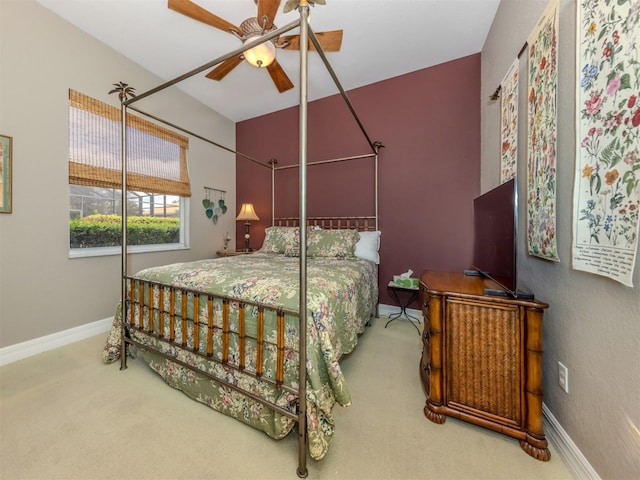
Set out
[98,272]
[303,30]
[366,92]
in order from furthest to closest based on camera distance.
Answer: [366,92] < [98,272] < [303,30]

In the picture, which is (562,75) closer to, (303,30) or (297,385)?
(303,30)

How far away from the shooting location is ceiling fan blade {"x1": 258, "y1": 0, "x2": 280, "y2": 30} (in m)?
1.56

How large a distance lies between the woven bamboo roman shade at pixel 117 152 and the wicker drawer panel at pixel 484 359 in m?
3.27

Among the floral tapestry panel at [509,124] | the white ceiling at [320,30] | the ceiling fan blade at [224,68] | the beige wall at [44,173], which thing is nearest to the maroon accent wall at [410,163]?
the white ceiling at [320,30]

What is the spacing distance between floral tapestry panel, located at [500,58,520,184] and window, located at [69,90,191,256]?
137 inches

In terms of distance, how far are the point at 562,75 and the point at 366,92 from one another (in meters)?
2.34

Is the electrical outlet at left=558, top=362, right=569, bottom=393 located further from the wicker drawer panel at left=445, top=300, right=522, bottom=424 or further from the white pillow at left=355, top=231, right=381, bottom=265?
the white pillow at left=355, top=231, right=381, bottom=265

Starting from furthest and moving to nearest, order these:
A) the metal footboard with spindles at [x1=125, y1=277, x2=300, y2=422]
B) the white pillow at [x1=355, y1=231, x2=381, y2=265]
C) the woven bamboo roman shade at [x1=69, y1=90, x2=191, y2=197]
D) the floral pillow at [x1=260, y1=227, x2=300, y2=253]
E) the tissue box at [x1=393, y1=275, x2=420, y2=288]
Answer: the floral pillow at [x1=260, y1=227, x2=300, y2=253] < the white pillow at [x1=355, y1=231, x2=381, y2=265] < the tissue box at [x1=393, y1=275, x2=420, y2=288] < the woven bamboo roman shade at [x1=69, y1=90, x2=191, y2=197] < the metal footboard with spindles at [x1=125, y1=277, x2=300, y2=422]

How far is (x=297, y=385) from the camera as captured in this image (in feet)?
3.84

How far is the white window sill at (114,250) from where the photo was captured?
238 centimetres

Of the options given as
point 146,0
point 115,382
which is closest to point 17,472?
point 115,382

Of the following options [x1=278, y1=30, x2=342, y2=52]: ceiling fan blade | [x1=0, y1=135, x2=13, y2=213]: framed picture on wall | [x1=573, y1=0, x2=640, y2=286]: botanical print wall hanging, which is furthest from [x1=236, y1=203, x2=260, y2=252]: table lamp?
[x1=573, y1=0, x2=640, y2=286]: botanical print wall hanging

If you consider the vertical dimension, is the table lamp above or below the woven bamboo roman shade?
below

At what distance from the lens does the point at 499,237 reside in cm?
140
